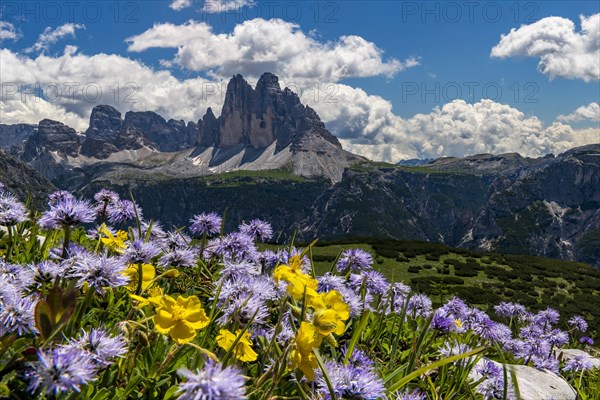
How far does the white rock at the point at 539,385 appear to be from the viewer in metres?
4.11

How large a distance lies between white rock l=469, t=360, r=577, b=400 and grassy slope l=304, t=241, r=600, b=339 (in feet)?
125

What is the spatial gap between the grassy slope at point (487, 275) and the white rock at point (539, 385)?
1500 inches

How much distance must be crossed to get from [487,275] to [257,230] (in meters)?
58.0

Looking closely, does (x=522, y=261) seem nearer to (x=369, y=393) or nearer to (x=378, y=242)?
(x=378, y=242)

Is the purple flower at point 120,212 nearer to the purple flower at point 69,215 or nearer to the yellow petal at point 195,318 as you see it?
the purple flower at point 69,215

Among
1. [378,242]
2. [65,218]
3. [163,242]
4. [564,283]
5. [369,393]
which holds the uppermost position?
[65,218]

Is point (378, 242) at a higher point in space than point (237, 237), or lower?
lower

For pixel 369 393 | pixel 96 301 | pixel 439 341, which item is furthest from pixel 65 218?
pixel 439 341

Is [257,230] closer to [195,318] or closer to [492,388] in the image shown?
[492,388]

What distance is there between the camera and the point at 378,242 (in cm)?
6819

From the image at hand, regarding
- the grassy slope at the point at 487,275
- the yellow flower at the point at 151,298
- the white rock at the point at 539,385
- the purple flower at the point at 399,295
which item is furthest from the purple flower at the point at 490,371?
the grassy slope at the point at 487,275

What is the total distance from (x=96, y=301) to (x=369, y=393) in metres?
2.51

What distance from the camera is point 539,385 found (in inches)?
175

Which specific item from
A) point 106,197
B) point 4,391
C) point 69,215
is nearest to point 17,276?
point 69,215
